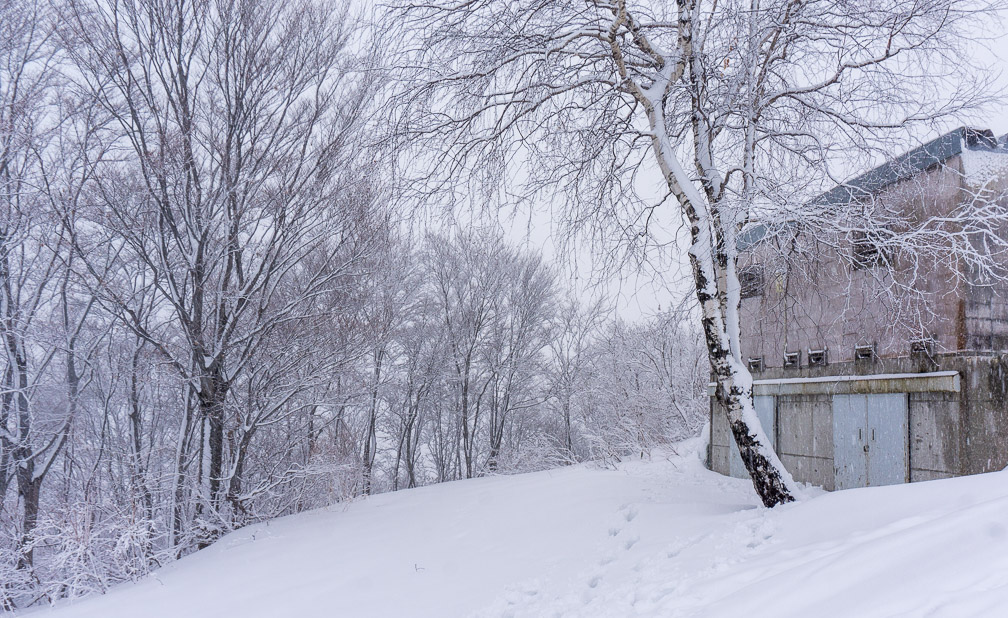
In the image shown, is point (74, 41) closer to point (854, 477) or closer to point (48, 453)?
point (48, 453)

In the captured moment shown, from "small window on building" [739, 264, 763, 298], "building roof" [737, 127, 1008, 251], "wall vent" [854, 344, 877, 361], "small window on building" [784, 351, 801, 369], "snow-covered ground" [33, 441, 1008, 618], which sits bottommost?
"snow-covered ground" [33, 441, 1008, 618]

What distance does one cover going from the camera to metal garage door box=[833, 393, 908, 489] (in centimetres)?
723

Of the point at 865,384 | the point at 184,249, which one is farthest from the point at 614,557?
the point at 184,249

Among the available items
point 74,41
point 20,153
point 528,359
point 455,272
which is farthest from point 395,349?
point 74,41

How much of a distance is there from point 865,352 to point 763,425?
2723 millimetres

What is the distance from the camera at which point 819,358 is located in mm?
8898

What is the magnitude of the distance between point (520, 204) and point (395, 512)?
19.2ft

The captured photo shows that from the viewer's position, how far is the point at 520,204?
622 centimetres

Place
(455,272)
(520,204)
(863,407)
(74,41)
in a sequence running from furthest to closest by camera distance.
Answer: (455,272), (74,41), (863,407), (520,204)

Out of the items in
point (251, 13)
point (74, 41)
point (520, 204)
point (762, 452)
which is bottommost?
point (762, 452)

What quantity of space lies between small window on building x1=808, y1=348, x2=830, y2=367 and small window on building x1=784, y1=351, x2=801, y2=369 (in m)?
A: 0.30

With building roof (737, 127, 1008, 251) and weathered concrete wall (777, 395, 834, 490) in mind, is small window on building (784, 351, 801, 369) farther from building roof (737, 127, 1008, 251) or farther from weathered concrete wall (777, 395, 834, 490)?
building roof (737, 127, 1008, 251)

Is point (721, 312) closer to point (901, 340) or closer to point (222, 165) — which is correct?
point (901, 340)

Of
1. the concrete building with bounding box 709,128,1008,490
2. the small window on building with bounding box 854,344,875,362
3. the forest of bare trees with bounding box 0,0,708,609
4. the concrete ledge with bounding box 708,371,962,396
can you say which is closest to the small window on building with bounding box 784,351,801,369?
the concrete building with bounding box 709,128,1008,490
